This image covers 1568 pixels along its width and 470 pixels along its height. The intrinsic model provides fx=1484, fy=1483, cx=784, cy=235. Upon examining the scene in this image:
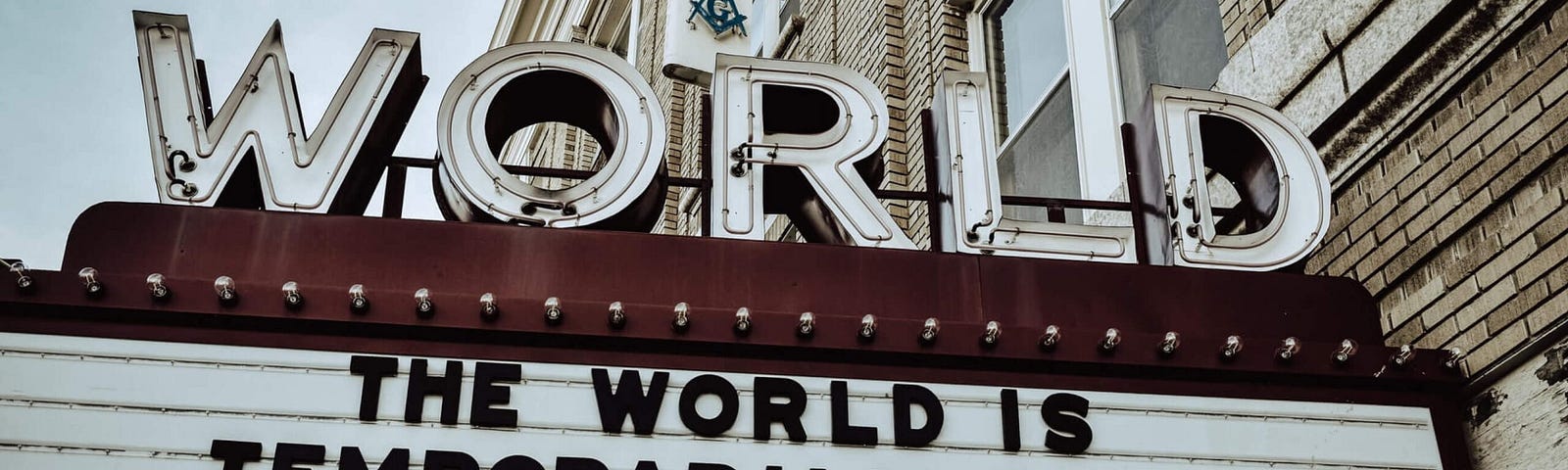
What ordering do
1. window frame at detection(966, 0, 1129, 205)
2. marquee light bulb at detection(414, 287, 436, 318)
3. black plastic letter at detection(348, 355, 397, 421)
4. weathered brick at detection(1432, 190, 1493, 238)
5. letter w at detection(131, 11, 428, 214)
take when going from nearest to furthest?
1. black plastic letter at detection(348, 355, 397, 421)
2. marquee light bulb at detection(414, 287, 436, 318)
3. weathered brick at detection(1432, 190, 1493, 238)
4. letter w at detection(131, 11, 428, 214)
5. window frame at detection(966, 0, 1129, 205)

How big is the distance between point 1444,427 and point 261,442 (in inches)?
152

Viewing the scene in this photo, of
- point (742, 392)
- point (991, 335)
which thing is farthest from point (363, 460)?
point (991, 335)

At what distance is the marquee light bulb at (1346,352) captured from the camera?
4984 mm

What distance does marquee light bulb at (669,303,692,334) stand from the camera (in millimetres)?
4855

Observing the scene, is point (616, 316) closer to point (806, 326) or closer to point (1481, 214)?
point (806, 326)

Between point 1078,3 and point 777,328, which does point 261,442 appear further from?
point 1078,3

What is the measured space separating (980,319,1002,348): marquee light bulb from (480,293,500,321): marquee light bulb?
1.61 m

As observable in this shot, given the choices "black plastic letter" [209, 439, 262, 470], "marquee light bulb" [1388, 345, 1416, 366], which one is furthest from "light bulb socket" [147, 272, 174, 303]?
"marquee light bulb" [1388, 345, 1416, 366]

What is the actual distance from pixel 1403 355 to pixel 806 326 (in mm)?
2023

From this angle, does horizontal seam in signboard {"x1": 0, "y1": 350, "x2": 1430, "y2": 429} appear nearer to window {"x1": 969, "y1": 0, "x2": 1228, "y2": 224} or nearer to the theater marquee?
the theater marquee

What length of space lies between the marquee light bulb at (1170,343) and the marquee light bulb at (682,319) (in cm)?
158

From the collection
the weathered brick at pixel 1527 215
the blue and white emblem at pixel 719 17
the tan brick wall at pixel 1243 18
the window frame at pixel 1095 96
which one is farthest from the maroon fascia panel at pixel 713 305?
the blue and white emblem at pixel 719 17

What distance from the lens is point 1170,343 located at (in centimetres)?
495

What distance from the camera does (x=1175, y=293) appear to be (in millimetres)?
5305
